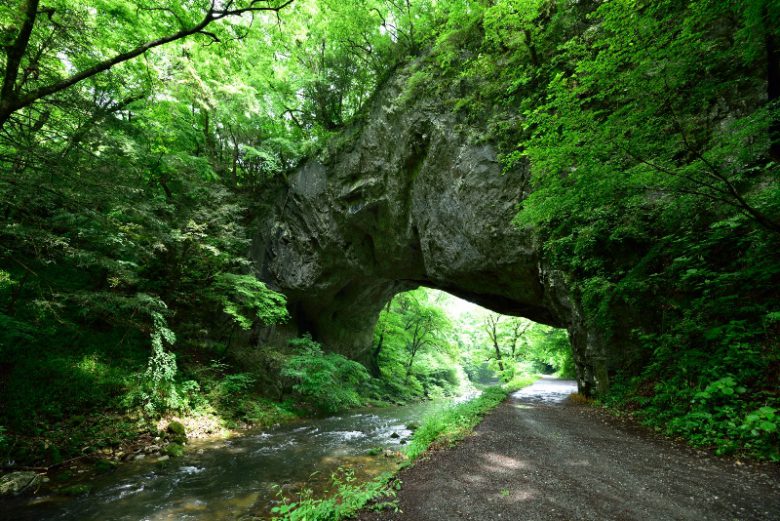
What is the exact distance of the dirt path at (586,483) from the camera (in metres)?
2.93

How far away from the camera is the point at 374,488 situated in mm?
3873

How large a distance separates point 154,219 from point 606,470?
10.8 meters

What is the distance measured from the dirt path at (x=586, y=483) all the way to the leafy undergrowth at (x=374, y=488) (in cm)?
25

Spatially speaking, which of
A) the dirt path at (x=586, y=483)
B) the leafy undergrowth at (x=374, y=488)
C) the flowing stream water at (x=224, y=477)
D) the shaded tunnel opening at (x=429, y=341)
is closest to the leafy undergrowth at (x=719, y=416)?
the dirt path at (x=586, y=483)

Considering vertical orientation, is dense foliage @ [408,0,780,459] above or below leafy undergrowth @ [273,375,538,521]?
above

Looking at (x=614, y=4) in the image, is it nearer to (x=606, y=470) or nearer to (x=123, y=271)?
(x=606, y=470)

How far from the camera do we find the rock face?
380 inches

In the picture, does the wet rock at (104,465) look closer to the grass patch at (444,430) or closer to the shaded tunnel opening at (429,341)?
the grass patch at (444,430)

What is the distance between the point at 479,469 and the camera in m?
4.25

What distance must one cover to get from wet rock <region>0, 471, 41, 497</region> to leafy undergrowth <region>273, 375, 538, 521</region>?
13.9 feet

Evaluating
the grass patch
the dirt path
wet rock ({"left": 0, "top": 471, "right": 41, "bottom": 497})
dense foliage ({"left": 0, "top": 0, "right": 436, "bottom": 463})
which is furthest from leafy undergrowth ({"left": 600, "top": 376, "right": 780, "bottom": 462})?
wet rock ({"left": 0, "top": 471, "right": 41, "bottom": 497})

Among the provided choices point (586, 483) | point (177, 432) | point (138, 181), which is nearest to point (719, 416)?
point (586, 483)

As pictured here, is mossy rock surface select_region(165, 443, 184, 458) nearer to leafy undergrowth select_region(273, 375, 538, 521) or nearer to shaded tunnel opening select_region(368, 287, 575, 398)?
leafy undergrowth select_region(273, 375, 538, 521)

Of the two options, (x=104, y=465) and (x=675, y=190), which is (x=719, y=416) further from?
(x=104, y=465)
